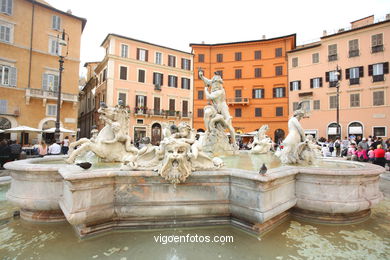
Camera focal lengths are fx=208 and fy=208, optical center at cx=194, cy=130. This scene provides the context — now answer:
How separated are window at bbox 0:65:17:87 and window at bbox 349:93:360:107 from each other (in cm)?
3612

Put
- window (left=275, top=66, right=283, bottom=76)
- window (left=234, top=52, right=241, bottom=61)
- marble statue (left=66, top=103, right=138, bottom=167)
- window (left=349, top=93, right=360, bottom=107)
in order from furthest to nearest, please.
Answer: window (left=234, top=52, right=241, bottom=61) < window (left=275, top=66, right=283, bottom=76) < window (left=349, top=93, right=360, bottom=107) < marble statue (left=66, top=103, right=138, bottom=167)

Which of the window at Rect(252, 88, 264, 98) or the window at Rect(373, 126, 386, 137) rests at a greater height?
the window at Rect(252, 88, 264, 98)

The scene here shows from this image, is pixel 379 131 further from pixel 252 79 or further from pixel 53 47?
pixel 53 47

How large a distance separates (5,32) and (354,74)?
123 feet

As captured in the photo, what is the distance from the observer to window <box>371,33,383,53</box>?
23.4m

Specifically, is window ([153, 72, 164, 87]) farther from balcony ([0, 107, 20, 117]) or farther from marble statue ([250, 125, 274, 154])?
marble statue ([250, 125, 274, 154])

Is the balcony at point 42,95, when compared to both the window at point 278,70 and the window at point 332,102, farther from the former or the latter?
the window at point 332,102

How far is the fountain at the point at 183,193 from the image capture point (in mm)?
2793

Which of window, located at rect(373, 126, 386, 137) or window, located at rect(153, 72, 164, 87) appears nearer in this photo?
window, located at rect(373, 126, 386, 137)

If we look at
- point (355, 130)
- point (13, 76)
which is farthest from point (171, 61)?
point (355, 130)

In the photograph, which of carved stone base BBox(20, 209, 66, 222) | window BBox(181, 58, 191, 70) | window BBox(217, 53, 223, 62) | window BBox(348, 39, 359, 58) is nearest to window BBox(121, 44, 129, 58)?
window BBox(181, 58, 191, 70)

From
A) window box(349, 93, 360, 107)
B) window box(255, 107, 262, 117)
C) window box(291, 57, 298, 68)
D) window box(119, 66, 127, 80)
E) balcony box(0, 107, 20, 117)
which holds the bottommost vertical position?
balcony box(0, 107, 20, 117)

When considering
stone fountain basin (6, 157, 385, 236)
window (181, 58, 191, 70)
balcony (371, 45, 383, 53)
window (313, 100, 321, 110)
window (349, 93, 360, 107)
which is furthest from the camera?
window (181, 58, 191, 70)

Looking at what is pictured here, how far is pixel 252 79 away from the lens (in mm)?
32250
